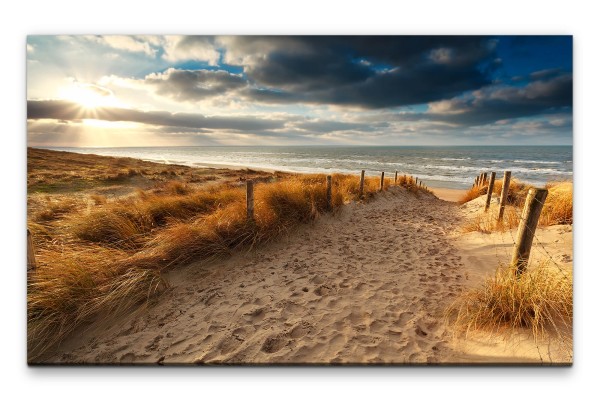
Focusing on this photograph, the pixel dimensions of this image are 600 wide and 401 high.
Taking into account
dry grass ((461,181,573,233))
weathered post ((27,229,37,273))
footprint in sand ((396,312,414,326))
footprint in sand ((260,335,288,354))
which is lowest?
footprint in sand ((260,335,288,354))

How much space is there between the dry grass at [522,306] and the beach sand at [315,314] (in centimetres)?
11

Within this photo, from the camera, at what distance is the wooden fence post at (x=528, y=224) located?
2.63m

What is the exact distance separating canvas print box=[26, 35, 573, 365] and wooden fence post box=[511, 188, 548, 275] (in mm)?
18

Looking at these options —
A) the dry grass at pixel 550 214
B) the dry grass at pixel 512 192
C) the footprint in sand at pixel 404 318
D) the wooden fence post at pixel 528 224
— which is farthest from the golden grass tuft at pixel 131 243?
the dry grass at pixel 512 192

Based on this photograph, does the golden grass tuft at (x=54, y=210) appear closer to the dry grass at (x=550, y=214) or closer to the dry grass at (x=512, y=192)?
the dry grass at (x=550, y=214)

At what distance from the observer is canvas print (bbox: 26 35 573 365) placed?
2492 mm

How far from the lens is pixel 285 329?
2652mm

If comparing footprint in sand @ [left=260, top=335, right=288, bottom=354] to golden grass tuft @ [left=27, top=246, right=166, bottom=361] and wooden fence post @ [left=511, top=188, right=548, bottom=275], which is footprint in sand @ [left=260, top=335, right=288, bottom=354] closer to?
golden grass tuft @ [left=27, top=246, right=166, bottom=361]

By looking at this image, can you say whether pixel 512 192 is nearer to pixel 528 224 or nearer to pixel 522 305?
pixel 528 224

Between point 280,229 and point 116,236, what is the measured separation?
96.5 inches

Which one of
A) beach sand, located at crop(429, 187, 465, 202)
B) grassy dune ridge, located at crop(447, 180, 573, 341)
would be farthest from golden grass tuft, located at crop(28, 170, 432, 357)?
beach sand, located at crop(429, 187, 465, 202)

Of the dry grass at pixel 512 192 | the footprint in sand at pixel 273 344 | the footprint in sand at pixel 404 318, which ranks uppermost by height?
the dry grass at pixel 512 192
